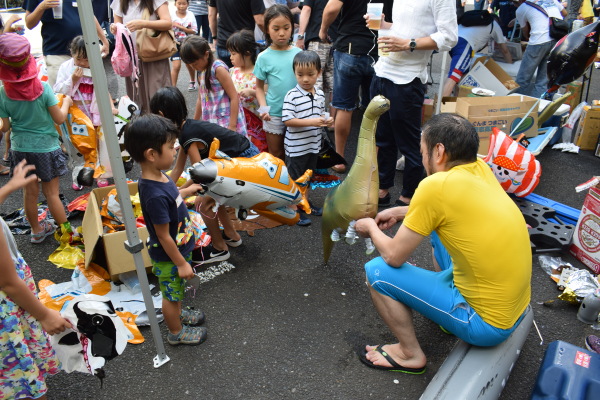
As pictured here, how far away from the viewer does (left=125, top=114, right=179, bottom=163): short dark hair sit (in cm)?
231

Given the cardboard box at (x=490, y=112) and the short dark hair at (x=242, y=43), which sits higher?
the short dark hair at (x=242, y=43)

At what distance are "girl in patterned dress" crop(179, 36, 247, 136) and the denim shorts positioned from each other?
2.98 feet

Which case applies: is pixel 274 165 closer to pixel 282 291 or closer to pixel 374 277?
pixel 282 291

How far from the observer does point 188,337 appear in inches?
109

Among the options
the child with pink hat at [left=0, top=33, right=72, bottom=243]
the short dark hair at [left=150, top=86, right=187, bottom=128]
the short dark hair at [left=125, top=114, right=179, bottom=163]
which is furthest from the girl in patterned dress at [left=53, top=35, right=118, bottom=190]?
the short dark hair at [left=125, top=114, right=179, bottom=163]

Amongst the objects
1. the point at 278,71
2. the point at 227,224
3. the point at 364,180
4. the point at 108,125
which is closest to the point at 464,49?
the point at 278,71

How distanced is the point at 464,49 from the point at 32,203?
499 centimetres

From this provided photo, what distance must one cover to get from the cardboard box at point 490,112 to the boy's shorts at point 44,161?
342cm

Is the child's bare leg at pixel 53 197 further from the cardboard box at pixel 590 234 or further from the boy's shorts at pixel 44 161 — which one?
the cardboard box at pixel 590 234

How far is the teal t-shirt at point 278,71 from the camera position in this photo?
13.2 ft

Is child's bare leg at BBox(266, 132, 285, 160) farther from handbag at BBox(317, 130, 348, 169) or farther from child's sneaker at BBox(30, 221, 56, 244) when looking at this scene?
child's sneaker at BBox(30, 221, 56, 244)

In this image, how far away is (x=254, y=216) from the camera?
4051 millimetres

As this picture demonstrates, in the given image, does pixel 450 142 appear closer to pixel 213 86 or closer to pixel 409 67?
pixel 409 67

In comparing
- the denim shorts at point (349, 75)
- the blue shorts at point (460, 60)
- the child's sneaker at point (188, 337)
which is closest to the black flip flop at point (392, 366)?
the child's sneaker at point (188, 337)
